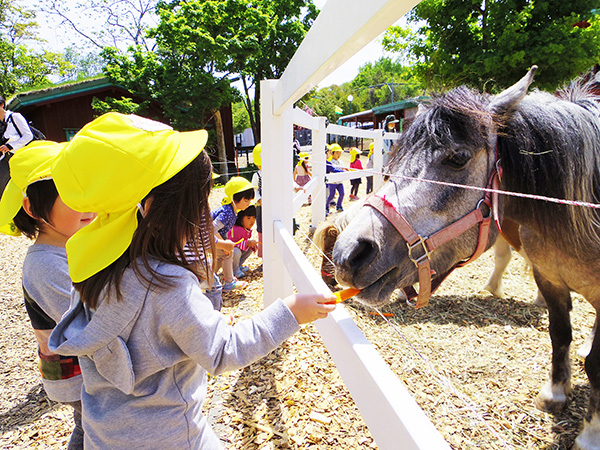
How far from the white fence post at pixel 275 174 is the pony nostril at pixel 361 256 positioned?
3.43ft

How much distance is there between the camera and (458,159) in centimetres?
161

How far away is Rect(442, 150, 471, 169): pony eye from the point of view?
5.22 feet

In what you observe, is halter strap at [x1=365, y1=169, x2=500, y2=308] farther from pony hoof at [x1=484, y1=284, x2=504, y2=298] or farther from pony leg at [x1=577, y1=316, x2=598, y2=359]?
pony hoof at [x1=484, y1=284, x2=504, y2=298]

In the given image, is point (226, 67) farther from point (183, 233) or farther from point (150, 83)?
point (183, 233)

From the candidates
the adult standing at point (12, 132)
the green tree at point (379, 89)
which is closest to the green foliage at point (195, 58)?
the adult standing at point (12, 132)

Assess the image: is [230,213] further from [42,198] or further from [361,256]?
[361,256]

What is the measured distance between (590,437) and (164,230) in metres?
2.53

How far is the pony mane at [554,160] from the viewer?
1.65 meters

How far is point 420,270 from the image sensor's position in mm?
1580

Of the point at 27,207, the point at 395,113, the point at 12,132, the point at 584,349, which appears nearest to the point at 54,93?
the point at 12,132

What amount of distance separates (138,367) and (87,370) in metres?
0.22

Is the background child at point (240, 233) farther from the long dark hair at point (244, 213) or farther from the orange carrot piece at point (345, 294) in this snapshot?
the orange carrot piece at point (345, 294)

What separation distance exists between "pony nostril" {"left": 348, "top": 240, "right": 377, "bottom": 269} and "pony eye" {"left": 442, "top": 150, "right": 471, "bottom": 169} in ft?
1.79

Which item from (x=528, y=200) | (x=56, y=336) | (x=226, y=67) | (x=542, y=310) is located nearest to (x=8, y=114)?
(x=56, y=336)
